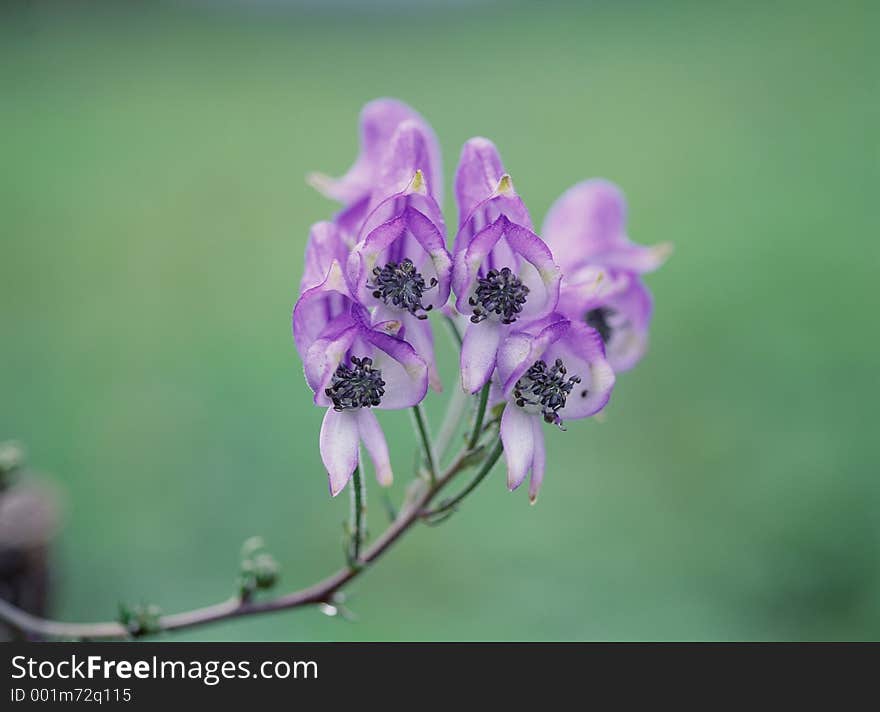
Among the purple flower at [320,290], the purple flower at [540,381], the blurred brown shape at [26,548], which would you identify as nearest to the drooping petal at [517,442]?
the purple flower at [540,381]

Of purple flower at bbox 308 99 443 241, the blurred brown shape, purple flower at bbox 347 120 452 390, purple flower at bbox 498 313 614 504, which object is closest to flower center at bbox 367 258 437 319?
purple flower at bbox 347 120 452 390

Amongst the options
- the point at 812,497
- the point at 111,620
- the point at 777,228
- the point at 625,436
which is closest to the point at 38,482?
the point at 111,620

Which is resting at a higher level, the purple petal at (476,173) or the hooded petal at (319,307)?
the purple petal at (476,173)

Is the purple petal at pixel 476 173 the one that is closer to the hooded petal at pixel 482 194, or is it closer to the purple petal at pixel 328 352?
the hooded petal at pixel 482 194

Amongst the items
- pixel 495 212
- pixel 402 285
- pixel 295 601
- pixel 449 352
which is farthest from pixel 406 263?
pixel 449 352

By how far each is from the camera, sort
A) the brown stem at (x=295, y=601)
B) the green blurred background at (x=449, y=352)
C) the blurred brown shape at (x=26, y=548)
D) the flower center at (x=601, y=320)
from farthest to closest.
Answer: the green blurred background at (x=449, y=352), the blurred brown shape at (x=26, y=548), the flower center at (x=601, y=320), the brown stem at (x=295, y=601)

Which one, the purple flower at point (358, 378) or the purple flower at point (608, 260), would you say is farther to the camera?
the purple flower at point (608, 260)

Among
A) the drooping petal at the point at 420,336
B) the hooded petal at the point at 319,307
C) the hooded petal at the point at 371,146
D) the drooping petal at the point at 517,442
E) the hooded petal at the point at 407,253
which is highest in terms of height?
the hooded petal at the point at 371,146
